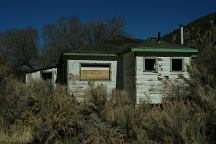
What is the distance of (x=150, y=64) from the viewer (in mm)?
24984

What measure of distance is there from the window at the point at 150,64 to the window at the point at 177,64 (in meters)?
1.07

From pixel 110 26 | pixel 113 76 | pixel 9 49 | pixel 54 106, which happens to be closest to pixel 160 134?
pixel 54 106

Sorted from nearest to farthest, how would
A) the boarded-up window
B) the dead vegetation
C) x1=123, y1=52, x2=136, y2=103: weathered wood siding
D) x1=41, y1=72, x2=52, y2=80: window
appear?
the dead vegetation < x1=123, y1=52, x2=136, y2=103: weathered wood siding < the boarded-up window < x1=41, y1=72, x2=52, y2=80: window

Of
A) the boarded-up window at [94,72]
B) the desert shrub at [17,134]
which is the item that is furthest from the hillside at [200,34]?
the desert shrub at [17,134]

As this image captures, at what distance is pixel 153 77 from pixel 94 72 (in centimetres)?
434

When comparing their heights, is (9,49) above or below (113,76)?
above

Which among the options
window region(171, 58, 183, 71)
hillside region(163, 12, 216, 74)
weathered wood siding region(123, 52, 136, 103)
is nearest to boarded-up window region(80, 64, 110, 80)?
weathered wood siding region(123, 52, 136, 103)

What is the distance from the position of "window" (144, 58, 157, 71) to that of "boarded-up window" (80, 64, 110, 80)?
3297 millimetres

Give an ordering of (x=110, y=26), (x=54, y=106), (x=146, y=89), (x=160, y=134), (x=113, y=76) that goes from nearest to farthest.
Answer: (x=160, y=134), (x=54, y=106), (x=146, y=89), (x=113, y=76), (x=110, y=26)

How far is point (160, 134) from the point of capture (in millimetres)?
7918

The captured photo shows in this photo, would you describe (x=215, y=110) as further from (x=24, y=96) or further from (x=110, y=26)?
(x=110, y=26)

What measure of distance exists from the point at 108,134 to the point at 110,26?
164ft

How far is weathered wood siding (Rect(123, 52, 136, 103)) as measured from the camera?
24.6 m

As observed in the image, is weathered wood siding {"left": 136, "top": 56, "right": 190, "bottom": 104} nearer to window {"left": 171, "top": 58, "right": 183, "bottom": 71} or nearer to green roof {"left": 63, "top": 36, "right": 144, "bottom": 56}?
window {"left": 171, "top": 58, "right": 183, "bottom": 71}
